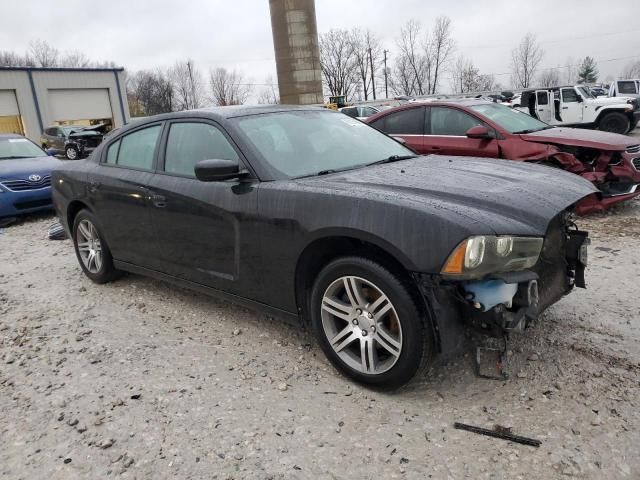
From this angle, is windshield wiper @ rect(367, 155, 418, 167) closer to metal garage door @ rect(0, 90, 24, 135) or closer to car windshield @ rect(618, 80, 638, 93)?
car windshield @ rect(618, 80, 638, 93)

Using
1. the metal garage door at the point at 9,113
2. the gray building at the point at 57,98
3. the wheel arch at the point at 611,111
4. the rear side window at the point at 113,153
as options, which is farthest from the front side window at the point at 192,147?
the metal garage door at the point at 9,113

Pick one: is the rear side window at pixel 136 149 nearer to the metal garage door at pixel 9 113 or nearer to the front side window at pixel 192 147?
the front side window at pixel 192 147

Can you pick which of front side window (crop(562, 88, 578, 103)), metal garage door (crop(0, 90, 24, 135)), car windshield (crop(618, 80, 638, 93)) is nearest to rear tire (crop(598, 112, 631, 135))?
front side window (crop(562, 88, 578, 103))

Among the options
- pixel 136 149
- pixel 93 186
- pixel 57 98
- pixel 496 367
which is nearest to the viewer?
pixel 496 367

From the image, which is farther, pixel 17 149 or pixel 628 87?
pixel 628 87

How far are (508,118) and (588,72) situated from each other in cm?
8078

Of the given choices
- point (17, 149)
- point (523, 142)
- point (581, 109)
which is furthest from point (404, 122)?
point (581, 109)

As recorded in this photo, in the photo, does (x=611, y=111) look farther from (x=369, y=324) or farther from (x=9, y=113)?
(x=9, y=113)

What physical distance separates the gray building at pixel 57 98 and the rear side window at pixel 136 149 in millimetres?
33790

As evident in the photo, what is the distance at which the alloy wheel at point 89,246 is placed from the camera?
15.7ft

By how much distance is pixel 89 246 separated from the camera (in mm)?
4930

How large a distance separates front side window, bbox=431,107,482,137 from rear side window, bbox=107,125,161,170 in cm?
442

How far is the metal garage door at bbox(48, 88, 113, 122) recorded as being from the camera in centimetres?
3525

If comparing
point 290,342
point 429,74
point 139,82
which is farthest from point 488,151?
point 139,82
